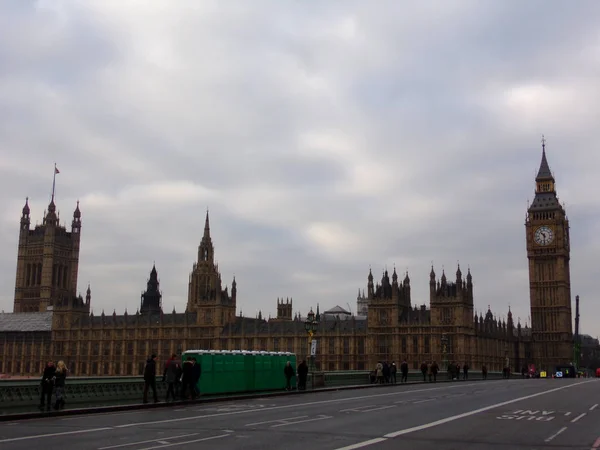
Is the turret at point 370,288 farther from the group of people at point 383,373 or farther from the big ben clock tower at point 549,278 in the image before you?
the group of people at point 383,373

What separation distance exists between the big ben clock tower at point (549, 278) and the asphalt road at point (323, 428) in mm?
93341

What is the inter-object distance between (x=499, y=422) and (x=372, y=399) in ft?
35.1

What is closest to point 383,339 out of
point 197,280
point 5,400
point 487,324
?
point 487,324

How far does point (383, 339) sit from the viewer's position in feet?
326

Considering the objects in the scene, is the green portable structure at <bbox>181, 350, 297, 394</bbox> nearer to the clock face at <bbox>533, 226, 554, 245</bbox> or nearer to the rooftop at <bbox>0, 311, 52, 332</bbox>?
the clock face at <bbox>533, 226, 554, 245</bbox>

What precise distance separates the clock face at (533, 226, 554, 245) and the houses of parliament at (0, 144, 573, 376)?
0.17 m

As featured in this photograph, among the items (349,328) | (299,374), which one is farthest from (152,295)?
(299,374)

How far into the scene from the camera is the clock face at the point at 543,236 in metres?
120

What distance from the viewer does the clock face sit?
394ft

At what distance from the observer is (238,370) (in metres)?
33.7

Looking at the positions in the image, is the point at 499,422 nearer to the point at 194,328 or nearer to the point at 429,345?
the point at 429,345

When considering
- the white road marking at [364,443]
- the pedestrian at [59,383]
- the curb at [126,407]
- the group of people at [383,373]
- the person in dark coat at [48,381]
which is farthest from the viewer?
the group of people at [383,373]

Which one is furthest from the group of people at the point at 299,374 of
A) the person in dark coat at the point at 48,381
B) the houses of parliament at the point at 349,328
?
the houses of parliament at the point at 349,328

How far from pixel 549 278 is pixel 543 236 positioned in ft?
24.0
